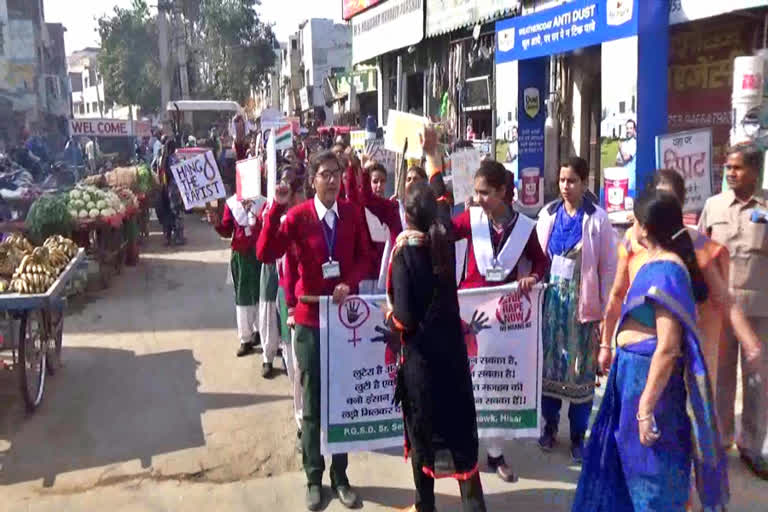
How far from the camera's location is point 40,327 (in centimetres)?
617

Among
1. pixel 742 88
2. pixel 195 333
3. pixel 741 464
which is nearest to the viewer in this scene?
pixel 741 464

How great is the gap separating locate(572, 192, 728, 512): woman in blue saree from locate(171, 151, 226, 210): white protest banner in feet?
11.6

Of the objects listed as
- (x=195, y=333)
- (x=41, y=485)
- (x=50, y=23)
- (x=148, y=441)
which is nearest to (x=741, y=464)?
(x=148, y=441)

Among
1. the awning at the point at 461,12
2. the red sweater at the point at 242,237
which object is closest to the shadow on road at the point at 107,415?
the red sweater at the point at 242,237

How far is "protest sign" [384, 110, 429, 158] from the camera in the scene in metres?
6.05

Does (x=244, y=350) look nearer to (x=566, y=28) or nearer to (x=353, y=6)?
(x=566, y=28)

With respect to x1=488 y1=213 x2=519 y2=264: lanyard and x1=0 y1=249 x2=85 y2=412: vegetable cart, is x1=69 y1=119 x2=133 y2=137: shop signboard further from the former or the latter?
x1=488 y1=213 x2=519 y2=264: lanyard

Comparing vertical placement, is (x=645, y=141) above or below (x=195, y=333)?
above

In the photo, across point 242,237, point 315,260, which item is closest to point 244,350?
point 242,237

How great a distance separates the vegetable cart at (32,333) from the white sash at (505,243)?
3081mm

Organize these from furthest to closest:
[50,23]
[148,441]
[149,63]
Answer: [50,23]
[149,63]
[148,441]

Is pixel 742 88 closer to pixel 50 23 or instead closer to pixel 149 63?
pixel 149 63

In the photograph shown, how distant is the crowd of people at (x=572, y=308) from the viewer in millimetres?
3189

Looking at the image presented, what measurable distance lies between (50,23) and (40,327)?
55.5 metres
